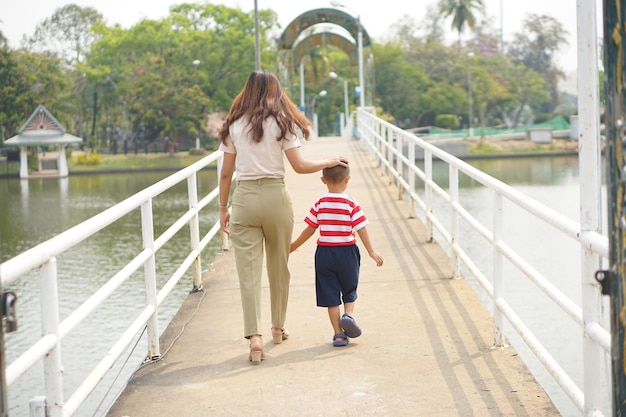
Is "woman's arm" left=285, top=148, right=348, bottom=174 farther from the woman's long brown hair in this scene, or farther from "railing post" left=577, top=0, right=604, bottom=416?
"railing post" left=577, top=0, right=604, bottom=416

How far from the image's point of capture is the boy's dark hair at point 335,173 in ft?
19.2

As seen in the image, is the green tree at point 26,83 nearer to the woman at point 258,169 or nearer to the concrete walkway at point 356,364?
the concrete walkway at point 356,364

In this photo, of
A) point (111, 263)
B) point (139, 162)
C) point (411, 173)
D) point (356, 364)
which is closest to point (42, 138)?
point (139, 162)

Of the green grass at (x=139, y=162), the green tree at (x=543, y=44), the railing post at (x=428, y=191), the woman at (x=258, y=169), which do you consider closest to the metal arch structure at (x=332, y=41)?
the green grass at (x=139, y=162)

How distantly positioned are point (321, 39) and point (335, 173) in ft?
117

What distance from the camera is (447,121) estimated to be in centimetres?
8762

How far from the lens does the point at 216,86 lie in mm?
73750

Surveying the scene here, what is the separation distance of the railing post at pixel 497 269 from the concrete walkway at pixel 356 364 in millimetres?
98

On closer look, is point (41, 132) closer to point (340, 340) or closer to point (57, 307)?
point (340, 340)

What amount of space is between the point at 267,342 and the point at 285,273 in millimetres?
542

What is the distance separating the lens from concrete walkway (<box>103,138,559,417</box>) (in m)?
4.95

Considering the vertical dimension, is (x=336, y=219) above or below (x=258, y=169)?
below

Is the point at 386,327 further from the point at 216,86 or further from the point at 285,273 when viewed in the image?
the point at 216,86

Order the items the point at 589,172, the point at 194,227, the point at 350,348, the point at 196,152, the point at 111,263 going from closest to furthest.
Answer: the point at 589,172, the point at 350,348, the point at 194,227, the point at 111,263, the point at 196,152
